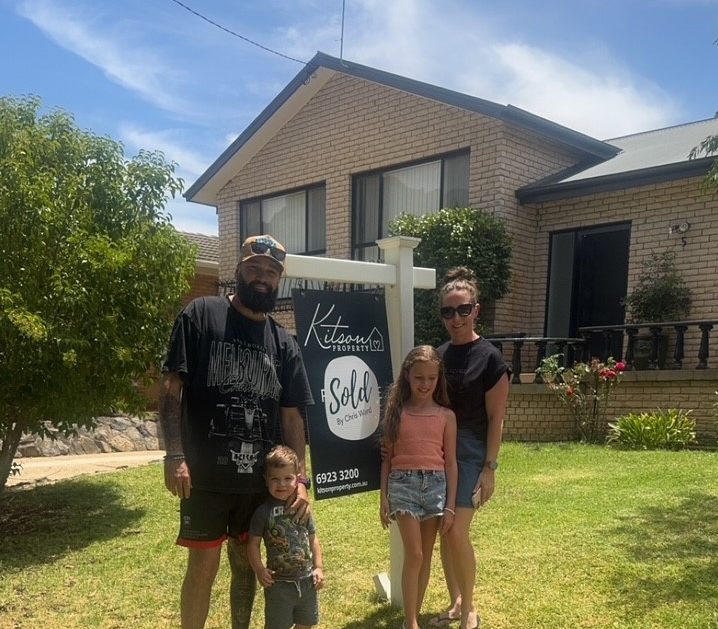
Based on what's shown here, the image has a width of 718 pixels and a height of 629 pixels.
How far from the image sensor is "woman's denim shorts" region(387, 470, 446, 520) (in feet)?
11.0

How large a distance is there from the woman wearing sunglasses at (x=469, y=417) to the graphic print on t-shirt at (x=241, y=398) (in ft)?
3.22

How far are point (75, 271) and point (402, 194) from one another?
8159 mm

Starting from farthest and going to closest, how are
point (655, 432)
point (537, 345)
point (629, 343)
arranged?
1. point (537, 345)
2. point (629, 343)
3. point (655, 432)

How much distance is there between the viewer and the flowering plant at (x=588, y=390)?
30.0ft

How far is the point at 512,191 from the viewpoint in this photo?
37.1 feet

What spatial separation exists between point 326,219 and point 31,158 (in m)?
8.48

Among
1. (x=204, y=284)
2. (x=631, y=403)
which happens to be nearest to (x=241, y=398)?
(x=631, y=403)

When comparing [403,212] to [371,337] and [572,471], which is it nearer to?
[572,471]

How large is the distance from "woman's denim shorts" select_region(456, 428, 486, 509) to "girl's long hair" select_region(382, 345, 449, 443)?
191 millimetres

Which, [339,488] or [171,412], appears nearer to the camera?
[171,412]

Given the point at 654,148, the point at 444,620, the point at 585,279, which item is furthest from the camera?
the point at 654,148

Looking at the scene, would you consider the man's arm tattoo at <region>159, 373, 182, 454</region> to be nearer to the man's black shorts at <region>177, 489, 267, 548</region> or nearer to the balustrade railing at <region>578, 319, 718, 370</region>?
the man's black shorts at <region>177, 489, 267, 548</region>

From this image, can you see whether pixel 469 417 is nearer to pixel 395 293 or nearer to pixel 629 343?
pixel 395 293

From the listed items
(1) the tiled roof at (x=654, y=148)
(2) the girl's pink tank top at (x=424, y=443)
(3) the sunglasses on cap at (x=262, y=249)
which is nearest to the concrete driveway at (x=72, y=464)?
(2) the girl's pink tank top at (x=424, y=443)
